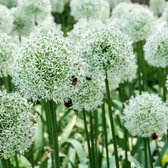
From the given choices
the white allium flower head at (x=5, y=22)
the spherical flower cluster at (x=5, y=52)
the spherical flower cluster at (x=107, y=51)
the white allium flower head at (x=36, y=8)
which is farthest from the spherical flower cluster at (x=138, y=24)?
the spherical flower cluster at (x=107, y=51)

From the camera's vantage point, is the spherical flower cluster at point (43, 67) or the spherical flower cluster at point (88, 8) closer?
the spherical flower cluster at point (43, 67)

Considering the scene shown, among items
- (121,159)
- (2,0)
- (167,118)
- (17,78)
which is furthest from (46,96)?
(2,0)

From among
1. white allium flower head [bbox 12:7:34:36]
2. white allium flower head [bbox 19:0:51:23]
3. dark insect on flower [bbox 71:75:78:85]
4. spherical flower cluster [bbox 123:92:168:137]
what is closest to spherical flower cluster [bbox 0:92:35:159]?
dark insect on flower [bbox 71:75:78:85]

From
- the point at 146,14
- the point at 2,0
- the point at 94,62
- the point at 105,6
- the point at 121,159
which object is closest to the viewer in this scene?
the point at 94,62

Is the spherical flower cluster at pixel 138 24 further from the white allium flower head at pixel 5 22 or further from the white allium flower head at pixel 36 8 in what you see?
the white allium flower head at pixel 5 22

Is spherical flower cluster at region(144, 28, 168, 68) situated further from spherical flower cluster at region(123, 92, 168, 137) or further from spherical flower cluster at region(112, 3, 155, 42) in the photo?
spherical flower cluster at region(112, 3, 155, 42)

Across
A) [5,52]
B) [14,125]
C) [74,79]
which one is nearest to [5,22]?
[5,52]

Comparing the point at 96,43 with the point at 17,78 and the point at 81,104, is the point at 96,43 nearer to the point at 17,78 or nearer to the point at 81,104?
the point at 81,104
